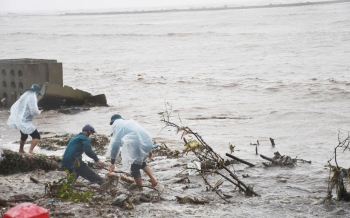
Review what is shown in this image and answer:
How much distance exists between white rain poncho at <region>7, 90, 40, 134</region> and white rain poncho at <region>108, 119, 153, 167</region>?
118 inches

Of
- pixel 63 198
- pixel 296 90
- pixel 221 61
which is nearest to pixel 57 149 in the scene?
pixel 63 198

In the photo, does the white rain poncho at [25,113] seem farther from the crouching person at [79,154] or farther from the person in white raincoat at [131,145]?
the person in white raincoat at [131,145]

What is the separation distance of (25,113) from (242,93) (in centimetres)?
1251

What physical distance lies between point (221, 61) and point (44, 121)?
18.4m

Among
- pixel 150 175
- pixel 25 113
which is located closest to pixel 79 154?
Answer: pixel 150 175

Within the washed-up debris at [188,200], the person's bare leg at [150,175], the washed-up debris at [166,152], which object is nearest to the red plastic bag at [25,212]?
the washed-up debris at [188,200]

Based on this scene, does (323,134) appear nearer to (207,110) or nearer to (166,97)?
(207,110)

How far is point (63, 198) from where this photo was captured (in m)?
7.53

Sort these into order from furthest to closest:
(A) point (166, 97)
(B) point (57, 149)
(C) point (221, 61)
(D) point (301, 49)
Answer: (D) point (301, 49), (C) point (221, 61), (A) point (166, 97), (B) point (57, 149)

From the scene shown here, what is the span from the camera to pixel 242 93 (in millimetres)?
21938

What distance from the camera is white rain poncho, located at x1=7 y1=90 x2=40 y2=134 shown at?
10703 millimetres

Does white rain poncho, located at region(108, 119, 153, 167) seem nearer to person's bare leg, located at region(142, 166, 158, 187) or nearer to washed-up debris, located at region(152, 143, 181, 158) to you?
person's bare leg, located at region(142, 166, 158, 187)

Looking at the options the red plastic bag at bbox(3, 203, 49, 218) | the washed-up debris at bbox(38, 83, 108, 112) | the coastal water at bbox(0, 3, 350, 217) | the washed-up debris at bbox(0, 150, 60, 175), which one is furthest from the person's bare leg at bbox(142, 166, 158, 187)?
the washed-up debris at bbox(38, 83, 108, 112)

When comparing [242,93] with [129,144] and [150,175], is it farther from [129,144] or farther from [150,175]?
[129,144]
